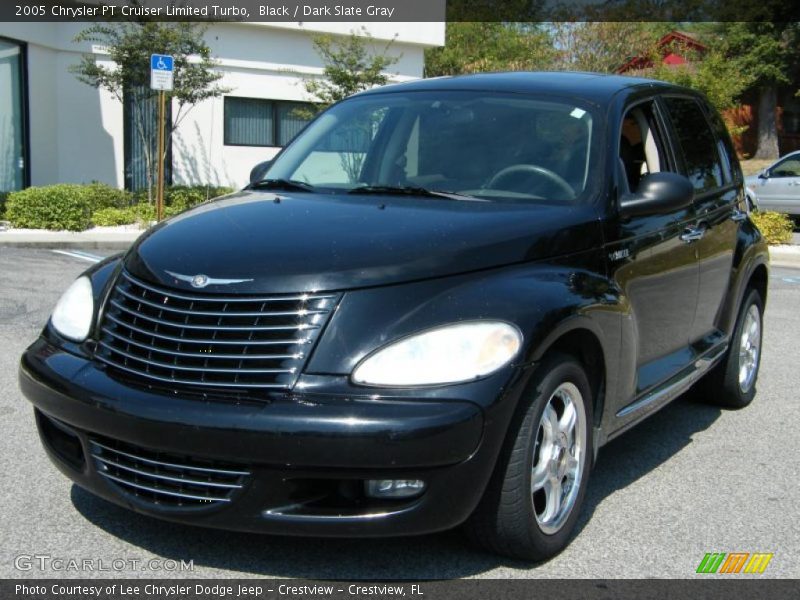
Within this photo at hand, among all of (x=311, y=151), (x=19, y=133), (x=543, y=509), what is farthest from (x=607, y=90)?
(x=19, y=133)

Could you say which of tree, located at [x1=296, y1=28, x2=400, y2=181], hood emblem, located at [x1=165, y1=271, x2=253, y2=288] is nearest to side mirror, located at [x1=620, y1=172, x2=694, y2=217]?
hood emblem, located at [x1=165, y1=271, x2=253, y2=288]

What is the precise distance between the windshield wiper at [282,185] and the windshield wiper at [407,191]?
10.3 inches

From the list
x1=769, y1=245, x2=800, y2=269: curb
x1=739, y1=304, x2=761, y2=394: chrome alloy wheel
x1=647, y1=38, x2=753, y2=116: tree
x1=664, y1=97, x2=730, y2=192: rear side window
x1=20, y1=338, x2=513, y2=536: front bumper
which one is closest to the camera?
x1=20, y1=338, x2=513, y2=536: front bumper

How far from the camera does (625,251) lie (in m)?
4.23

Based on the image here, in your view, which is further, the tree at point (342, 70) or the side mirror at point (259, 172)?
the tree at point (342, 70)

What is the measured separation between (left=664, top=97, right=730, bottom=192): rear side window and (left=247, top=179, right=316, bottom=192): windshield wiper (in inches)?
A: 80.3

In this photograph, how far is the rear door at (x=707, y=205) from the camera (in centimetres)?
514

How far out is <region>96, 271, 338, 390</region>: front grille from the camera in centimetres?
318

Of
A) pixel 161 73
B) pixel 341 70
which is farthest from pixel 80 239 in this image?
pixel 341 70

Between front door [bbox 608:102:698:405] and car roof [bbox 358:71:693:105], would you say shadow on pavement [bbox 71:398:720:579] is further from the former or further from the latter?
car roof [bbox 358:71:693:105]

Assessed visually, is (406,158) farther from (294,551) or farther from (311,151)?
(294,551)

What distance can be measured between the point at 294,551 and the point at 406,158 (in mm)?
1937

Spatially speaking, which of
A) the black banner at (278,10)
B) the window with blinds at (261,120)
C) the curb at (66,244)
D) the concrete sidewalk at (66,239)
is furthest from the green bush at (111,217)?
the window with blinds at (261,120)

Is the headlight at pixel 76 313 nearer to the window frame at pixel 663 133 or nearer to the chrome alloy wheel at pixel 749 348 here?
the window frame at pixel 663 133
